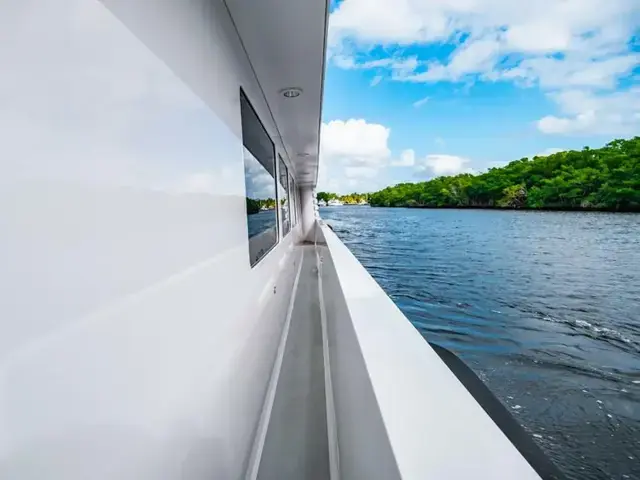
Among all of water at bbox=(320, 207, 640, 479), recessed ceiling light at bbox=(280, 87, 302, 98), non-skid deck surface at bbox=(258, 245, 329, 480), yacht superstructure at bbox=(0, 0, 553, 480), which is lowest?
water at bbox=(320, 207, 640, 479)

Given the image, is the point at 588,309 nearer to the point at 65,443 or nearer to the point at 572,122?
the point at 65,443

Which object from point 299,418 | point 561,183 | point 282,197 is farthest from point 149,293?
point 561,183

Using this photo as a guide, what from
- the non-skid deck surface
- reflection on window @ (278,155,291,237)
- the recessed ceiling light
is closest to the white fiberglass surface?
the non-skid deck surface

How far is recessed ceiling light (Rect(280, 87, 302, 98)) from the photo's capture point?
2.77 m

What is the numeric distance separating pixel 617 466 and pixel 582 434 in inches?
14.9

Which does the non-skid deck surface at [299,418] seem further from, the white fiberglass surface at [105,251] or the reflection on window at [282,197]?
the reflection on window at [282,197]

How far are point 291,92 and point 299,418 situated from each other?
7.45ft

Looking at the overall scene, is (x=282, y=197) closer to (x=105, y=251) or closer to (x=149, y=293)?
(x=149, y=293)

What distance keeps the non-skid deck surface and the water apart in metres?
2.01

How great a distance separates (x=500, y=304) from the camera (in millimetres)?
7547

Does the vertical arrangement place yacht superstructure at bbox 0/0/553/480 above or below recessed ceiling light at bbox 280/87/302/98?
below

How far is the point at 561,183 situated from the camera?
122 feet

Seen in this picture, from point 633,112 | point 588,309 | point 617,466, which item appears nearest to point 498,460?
point 617,466

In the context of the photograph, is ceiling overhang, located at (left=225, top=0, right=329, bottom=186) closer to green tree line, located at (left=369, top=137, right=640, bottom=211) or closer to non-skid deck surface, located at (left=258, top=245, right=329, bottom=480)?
non-skid deck surface, located at (left=258, top=245, right=329, bottom=480)
